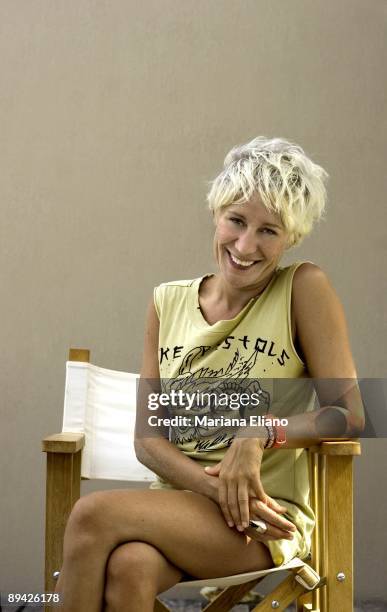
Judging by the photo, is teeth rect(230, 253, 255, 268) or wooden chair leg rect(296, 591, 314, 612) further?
wooden chair leg rect(296, 591, 314, 612)

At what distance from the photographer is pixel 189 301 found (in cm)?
218

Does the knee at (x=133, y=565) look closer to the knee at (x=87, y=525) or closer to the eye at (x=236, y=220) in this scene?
the knee at (x=87, y=525)

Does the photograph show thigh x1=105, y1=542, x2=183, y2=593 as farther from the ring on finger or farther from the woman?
the ring on finger

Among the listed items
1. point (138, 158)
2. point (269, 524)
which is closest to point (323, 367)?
point (269, 524)

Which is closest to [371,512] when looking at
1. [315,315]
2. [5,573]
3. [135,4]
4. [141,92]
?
[5,573]

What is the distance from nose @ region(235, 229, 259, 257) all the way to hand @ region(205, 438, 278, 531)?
1.39 feet

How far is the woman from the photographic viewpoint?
1710 millimetres

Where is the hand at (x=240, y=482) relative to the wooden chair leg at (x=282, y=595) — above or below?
above

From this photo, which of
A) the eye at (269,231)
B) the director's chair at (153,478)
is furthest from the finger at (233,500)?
the eye at (269,231)

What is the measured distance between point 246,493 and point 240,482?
26 millimetres

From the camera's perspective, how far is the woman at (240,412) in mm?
1710

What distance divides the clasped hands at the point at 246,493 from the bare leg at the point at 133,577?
18 cm

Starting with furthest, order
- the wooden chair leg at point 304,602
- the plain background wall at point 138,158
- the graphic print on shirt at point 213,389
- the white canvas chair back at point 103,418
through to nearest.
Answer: the plain background wall at point 138,158, the white canvas chair back at point 103,418, the wooden chair leg at point 304,602, the graphic print on shirt at point 213,389

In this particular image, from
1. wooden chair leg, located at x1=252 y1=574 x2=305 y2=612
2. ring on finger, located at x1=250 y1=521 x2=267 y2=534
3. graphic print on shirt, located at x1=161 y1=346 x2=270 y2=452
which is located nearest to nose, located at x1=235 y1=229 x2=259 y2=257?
graphic print on shirt, located at x1=161 y1=346 x2=270 y2=452
